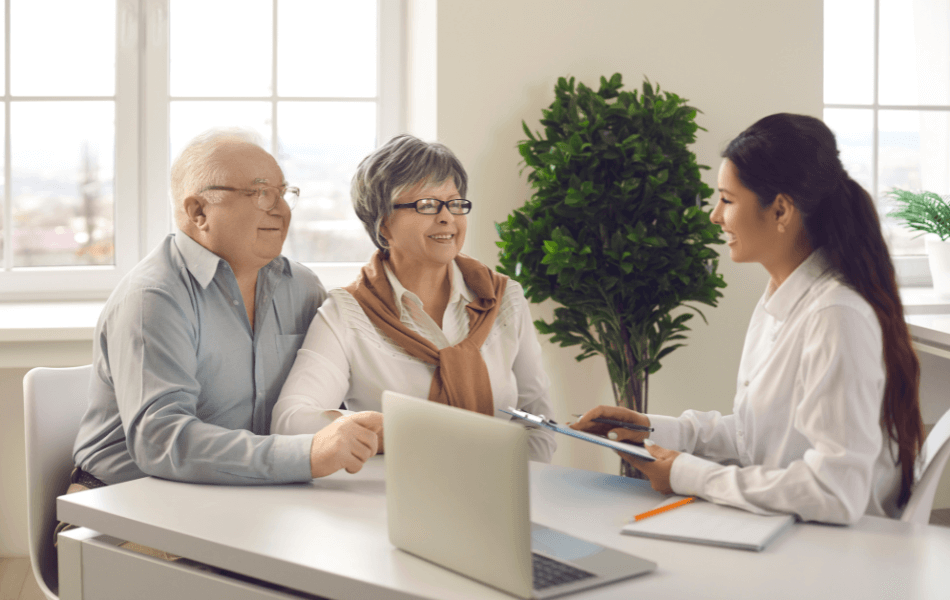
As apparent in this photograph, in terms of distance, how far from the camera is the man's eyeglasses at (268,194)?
73.4 inches

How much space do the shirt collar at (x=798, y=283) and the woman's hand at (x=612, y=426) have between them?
357 mm

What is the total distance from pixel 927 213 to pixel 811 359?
2396 millimetres

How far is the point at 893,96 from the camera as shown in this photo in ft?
12.5

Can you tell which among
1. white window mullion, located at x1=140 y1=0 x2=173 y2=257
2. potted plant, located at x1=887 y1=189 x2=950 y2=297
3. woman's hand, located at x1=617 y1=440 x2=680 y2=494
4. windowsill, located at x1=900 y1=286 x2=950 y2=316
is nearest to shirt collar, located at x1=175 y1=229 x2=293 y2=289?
woman's hand, located at x1=617 y1=440 x2=680 y2=494

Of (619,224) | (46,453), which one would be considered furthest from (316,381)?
(619,224)

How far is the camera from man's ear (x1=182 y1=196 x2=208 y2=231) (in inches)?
73.8

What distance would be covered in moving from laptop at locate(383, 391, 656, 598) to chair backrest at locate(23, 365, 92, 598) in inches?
41.6

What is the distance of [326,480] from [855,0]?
343 centimetres

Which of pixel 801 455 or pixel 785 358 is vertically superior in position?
pixel 785 358

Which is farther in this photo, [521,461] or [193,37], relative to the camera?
[193,37]

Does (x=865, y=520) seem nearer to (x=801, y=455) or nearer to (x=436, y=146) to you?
(x=801, y=455)

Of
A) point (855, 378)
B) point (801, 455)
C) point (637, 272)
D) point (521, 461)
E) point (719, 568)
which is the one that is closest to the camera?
point (521, 461)

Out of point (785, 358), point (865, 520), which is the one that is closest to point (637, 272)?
point (785, 358)

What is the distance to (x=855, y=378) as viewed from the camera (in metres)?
1.33
